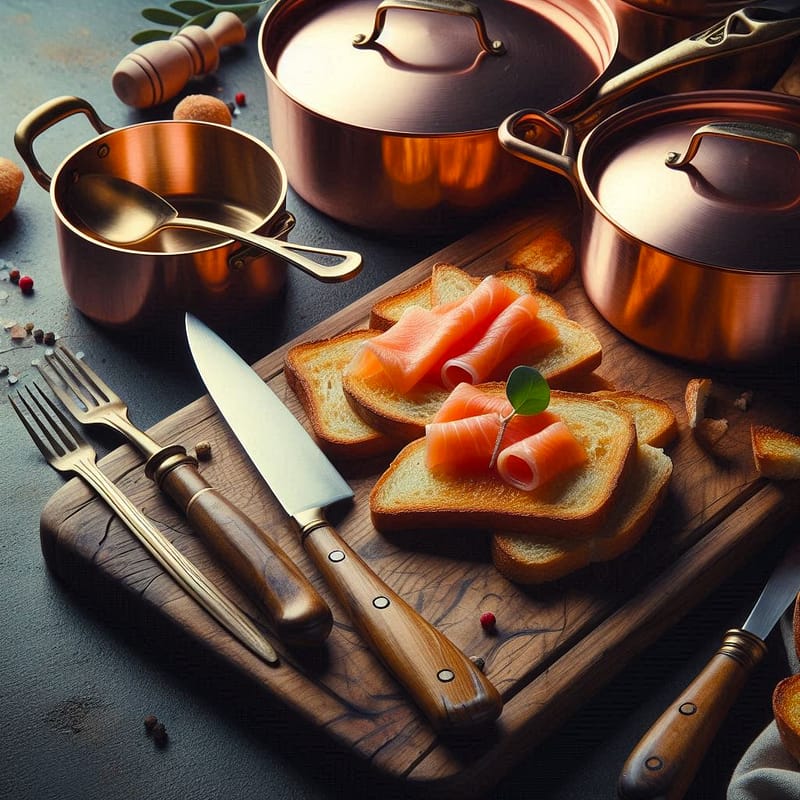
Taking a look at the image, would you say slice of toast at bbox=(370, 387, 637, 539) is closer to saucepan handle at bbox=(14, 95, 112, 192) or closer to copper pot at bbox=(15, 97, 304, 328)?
copper pot at bbox=(15, 97, 304, 328)

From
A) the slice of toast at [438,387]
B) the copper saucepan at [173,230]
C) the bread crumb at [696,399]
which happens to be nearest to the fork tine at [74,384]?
the copper saucepan at [173,230]

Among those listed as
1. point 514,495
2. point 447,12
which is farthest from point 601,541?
point 447,12

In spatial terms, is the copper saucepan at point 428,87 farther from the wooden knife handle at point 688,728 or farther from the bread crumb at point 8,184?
the wooden knife handle at point 688,728

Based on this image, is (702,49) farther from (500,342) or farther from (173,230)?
(173,230)

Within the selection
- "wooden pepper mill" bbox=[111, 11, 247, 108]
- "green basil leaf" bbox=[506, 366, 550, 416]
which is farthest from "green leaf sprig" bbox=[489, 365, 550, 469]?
"wooden pepper mill" bbox=[111, 11, 247, 108]

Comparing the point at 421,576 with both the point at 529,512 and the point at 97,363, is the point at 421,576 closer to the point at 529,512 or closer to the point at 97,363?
the point at 529,512

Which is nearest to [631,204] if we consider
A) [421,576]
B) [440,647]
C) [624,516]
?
[624,516]
